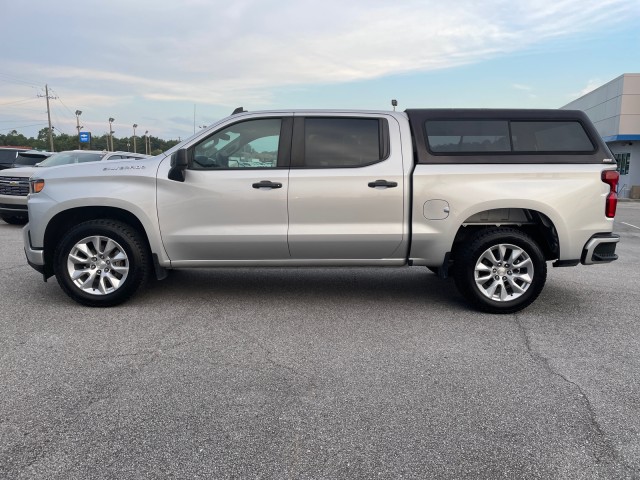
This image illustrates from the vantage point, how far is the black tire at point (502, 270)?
5254 mm

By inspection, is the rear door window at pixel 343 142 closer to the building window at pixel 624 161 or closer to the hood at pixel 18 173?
the hood at pixel 18 173

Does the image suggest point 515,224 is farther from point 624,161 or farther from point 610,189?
point 624,161

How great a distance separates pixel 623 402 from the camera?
3385 millimetres

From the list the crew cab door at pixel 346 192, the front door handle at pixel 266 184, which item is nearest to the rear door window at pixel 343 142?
the crew cab door at pixel 346 192

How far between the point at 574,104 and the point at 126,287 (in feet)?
139

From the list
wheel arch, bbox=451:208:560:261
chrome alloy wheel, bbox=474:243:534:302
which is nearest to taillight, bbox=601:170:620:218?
wheel arch, bbox=451:208:560:261

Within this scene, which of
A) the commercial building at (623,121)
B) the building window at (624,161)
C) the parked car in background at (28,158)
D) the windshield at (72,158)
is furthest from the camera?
the building window at (624,161)

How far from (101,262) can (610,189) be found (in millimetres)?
5132

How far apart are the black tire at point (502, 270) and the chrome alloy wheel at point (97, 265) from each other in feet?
11.2

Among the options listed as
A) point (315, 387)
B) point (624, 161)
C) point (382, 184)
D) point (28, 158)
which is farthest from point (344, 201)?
point (624, 161)

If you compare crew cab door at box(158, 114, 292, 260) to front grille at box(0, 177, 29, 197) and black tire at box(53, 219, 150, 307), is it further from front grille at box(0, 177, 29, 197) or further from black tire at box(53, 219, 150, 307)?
front grille at box(0, 177, 29, 197)

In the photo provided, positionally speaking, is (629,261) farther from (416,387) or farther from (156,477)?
(156,477)

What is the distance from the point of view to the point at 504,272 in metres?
5.31

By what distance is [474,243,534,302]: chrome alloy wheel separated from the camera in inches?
208
